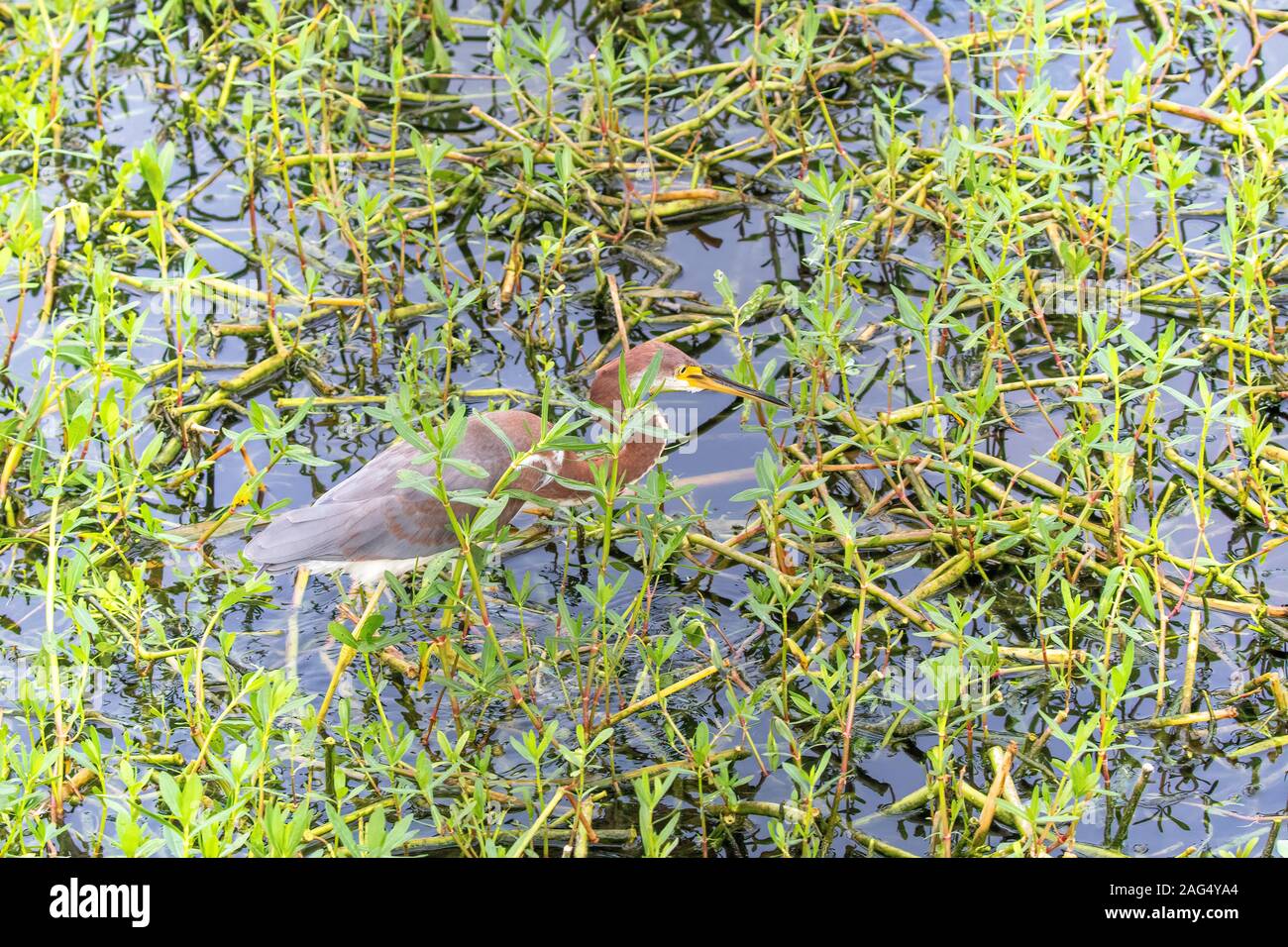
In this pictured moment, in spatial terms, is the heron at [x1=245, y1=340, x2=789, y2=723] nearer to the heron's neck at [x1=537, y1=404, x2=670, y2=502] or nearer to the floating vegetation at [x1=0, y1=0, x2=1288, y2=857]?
the heron's neck at [x1=537, y1=404, x2=670, y2=502]

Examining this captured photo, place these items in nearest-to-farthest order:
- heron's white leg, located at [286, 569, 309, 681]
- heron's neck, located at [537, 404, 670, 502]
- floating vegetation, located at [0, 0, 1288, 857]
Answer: floating vegetation, located at [0, 0, 1288, 857], heron's white leg, located at [286, 569, 309, 681], heron's neck, located at [537, 404, 670, 502]

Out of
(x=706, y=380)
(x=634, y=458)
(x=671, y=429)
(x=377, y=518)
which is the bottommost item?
(x=377, y=518)

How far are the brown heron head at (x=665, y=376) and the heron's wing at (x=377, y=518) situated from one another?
0.42 metres

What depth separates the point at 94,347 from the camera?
15.1 feet

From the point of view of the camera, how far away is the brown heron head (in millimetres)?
4832

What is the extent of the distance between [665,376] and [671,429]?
9.7 inches

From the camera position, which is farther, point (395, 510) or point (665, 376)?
point (665, 376)

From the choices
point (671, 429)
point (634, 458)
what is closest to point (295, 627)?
point (634, 458)

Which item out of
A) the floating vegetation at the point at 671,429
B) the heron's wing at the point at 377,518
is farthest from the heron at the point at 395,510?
the floating vegetation at the point at 671,429

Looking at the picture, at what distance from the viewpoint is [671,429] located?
512cm

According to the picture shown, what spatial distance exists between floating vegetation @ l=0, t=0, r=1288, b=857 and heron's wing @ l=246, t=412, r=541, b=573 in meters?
0.14

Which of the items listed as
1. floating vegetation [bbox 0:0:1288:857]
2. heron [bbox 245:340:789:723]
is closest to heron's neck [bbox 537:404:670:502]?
heron [bbox 245:340:789:723]

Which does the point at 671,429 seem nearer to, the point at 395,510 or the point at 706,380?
the point at 706,380
